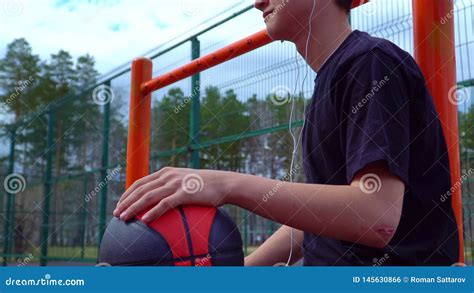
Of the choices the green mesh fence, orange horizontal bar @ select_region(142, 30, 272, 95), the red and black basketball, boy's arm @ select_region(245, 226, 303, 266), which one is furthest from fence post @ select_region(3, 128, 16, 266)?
the red and black basketball

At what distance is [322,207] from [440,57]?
0.71 meters

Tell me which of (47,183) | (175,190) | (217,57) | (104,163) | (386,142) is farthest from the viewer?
(47,183)

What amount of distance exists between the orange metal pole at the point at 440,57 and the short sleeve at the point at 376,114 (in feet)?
1.26

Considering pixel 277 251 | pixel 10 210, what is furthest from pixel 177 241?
pixel 10 210

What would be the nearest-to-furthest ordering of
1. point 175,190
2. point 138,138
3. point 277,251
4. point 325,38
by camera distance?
point 175,190, point 325,38, point 277,251, point 138,138

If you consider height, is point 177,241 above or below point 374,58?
below

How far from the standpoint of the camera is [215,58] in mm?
2484

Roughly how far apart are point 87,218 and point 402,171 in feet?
23.3

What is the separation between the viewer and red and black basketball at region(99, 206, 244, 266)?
1.27 m

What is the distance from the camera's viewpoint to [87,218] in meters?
7.67

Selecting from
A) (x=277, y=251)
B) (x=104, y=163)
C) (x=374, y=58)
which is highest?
(x=104, y=163)

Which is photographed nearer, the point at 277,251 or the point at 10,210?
the point at 277,251

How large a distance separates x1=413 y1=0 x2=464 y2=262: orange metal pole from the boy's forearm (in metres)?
0.51

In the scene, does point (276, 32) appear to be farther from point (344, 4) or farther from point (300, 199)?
point (300, 199)
